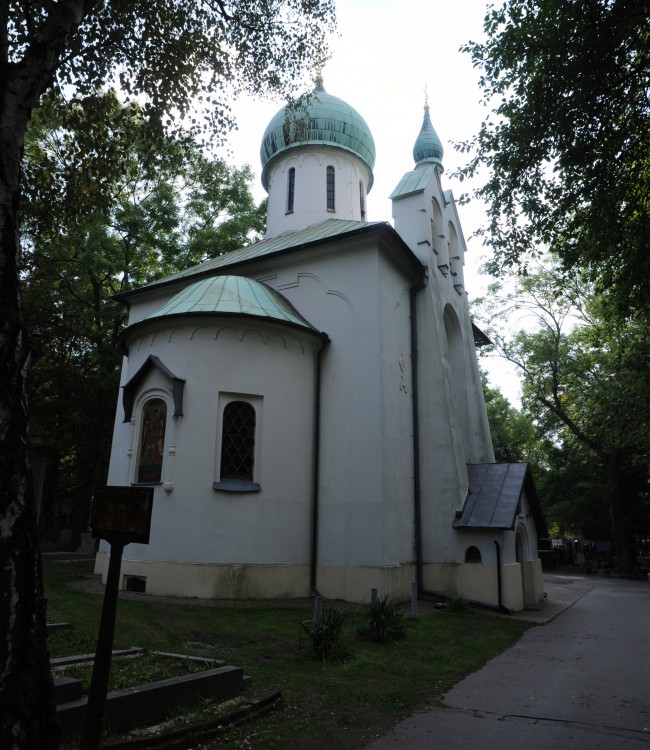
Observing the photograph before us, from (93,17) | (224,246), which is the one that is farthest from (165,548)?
(224,246)

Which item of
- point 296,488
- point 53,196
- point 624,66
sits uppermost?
point 624,66

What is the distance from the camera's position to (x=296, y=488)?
1226 centimetres

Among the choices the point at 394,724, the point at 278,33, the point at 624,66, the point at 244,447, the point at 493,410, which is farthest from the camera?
the point at 493,410

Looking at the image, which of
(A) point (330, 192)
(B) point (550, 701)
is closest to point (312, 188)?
(A) point (330, 192)

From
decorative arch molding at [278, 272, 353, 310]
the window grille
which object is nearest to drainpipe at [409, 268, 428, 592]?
decorative arch molding at [278, 272, 353, 310]

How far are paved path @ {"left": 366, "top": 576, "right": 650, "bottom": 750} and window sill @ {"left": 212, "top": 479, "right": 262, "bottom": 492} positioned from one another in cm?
562

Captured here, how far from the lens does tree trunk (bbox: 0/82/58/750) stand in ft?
8.83

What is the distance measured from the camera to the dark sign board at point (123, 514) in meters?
3.76

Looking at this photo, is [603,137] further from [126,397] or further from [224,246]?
[224,246]

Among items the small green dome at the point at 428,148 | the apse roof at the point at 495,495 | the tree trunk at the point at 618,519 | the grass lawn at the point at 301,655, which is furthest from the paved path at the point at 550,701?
the tree trunk at the point at 618,519

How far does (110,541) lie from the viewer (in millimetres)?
3807

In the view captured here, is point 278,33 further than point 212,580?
No

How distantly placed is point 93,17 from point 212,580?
9.27 metres

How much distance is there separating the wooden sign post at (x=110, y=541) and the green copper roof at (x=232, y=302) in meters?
8.53
